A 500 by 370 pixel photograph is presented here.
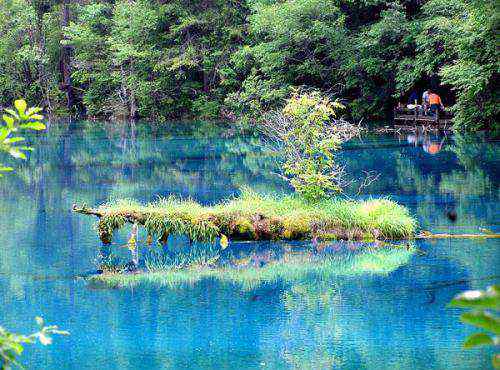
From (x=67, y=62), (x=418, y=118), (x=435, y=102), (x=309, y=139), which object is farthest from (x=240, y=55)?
(x=309, y=139)

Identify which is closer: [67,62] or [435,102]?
[435,102]

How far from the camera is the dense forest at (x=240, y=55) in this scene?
1346 inches

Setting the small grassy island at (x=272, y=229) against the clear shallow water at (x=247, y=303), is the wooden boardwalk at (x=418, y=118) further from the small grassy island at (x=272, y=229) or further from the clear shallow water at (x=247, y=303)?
the small grassy island at (x=272, y=229)

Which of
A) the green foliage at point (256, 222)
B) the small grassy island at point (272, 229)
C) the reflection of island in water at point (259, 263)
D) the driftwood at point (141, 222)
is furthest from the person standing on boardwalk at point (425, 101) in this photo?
the reflection of island in water at point (259, 263)

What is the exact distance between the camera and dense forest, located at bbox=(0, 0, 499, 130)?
34188 millimetres

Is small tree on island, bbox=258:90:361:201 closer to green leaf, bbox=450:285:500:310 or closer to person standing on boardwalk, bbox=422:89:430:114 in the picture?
green leaf, bbox=450:285:500:310

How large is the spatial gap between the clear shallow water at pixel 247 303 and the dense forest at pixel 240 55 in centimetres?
1181

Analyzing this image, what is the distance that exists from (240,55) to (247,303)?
106 ft

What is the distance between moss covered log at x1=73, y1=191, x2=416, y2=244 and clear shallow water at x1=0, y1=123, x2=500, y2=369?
794 mm

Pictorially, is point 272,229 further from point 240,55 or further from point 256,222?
point 240,55

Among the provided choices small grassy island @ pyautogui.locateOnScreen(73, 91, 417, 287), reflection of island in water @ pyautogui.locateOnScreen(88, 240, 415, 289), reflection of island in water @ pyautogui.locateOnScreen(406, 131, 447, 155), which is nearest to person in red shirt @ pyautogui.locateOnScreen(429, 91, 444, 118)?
reflection of island in water @ pyautogui.locateOnScreen(406, 131, 447, 155)

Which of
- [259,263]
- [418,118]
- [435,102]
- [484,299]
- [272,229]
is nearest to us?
[484,299]

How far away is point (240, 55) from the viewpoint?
42844 millimetres

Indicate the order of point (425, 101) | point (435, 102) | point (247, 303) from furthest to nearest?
1. point (425, 101)
2. point (435, 102)
3. point (247, 303)
